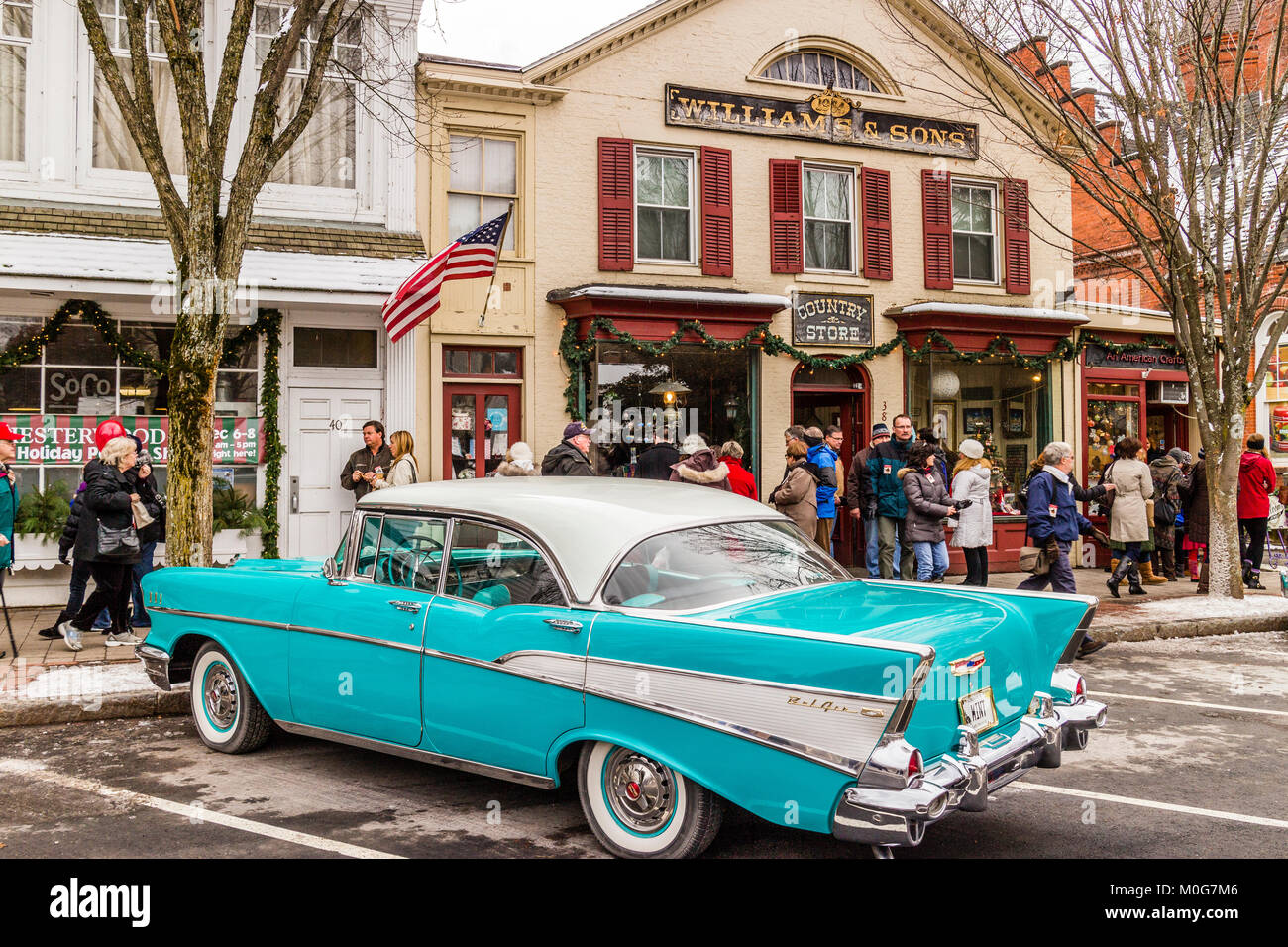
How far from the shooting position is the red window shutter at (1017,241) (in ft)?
53.6

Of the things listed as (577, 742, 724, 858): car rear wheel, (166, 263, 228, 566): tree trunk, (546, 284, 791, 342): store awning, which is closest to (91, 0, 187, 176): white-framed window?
(166, 263, 228, 566): tree trunk

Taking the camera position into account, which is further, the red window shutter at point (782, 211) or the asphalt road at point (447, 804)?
the red window shutter at point (782, 211)

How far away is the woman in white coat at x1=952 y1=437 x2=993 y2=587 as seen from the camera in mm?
11391

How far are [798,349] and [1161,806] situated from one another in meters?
10.2

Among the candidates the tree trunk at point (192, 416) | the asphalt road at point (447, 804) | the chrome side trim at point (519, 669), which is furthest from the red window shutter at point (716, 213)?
the chrome side trim at point (519, 669)

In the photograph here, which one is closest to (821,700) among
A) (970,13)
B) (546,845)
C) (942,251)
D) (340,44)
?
(546,845)

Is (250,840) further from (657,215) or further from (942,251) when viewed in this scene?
(942,251)

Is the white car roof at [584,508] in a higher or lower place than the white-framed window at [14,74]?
lower

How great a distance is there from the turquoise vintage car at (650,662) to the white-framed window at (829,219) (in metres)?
10.4

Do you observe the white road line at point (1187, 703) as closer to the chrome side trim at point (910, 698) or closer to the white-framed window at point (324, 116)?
the chrome side trim at point (910, 698)

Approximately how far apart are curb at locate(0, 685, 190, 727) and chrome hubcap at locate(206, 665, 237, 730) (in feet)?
Answer: 3.69

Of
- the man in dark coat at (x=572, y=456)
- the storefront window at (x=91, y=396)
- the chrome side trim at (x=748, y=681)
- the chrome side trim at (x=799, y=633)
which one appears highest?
the storefront window at (x=91, y=396)

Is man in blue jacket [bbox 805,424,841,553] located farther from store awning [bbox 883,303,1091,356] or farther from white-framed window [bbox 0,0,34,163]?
white-framed window [bbox 0,0,34,163]
